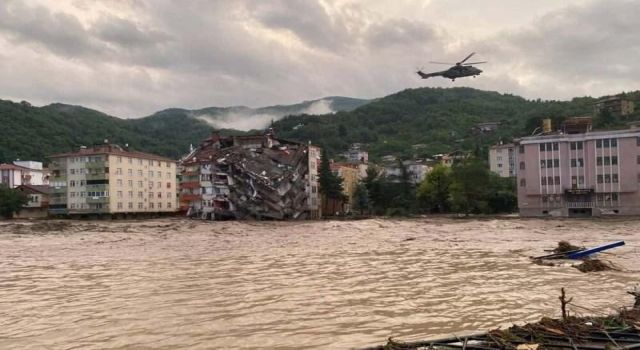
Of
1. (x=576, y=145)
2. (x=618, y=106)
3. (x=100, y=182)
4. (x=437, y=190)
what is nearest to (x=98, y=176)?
(x=100, y=182)

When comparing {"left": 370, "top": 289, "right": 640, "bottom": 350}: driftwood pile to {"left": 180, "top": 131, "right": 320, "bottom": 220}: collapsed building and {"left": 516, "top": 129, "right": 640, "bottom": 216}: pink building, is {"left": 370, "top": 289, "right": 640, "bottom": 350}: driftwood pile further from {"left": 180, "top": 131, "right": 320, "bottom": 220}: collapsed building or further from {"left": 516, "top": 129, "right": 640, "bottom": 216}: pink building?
{"left": 180, "top": 131, "right": 320, "bottom": 220}: collapsed building

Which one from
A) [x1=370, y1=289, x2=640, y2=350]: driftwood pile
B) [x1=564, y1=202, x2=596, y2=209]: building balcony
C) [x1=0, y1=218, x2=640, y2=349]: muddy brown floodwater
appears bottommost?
[x1=0, y1=218, x2=640, y2=349]: muddy brown floodwater

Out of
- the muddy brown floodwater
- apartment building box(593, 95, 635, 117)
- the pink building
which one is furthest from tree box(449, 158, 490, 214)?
the muddy brown floodwater

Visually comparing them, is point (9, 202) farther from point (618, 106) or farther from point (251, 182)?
point (618, 106)

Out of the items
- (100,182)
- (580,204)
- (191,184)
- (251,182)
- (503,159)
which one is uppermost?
(503,159)

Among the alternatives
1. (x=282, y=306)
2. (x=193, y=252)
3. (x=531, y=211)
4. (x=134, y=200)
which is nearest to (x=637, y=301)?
(x=282, y=306)

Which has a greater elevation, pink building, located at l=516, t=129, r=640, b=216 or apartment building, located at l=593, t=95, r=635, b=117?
apartment building, located at l=593, t=95, r=635, b=117

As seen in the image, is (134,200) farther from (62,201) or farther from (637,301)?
(637,301)
